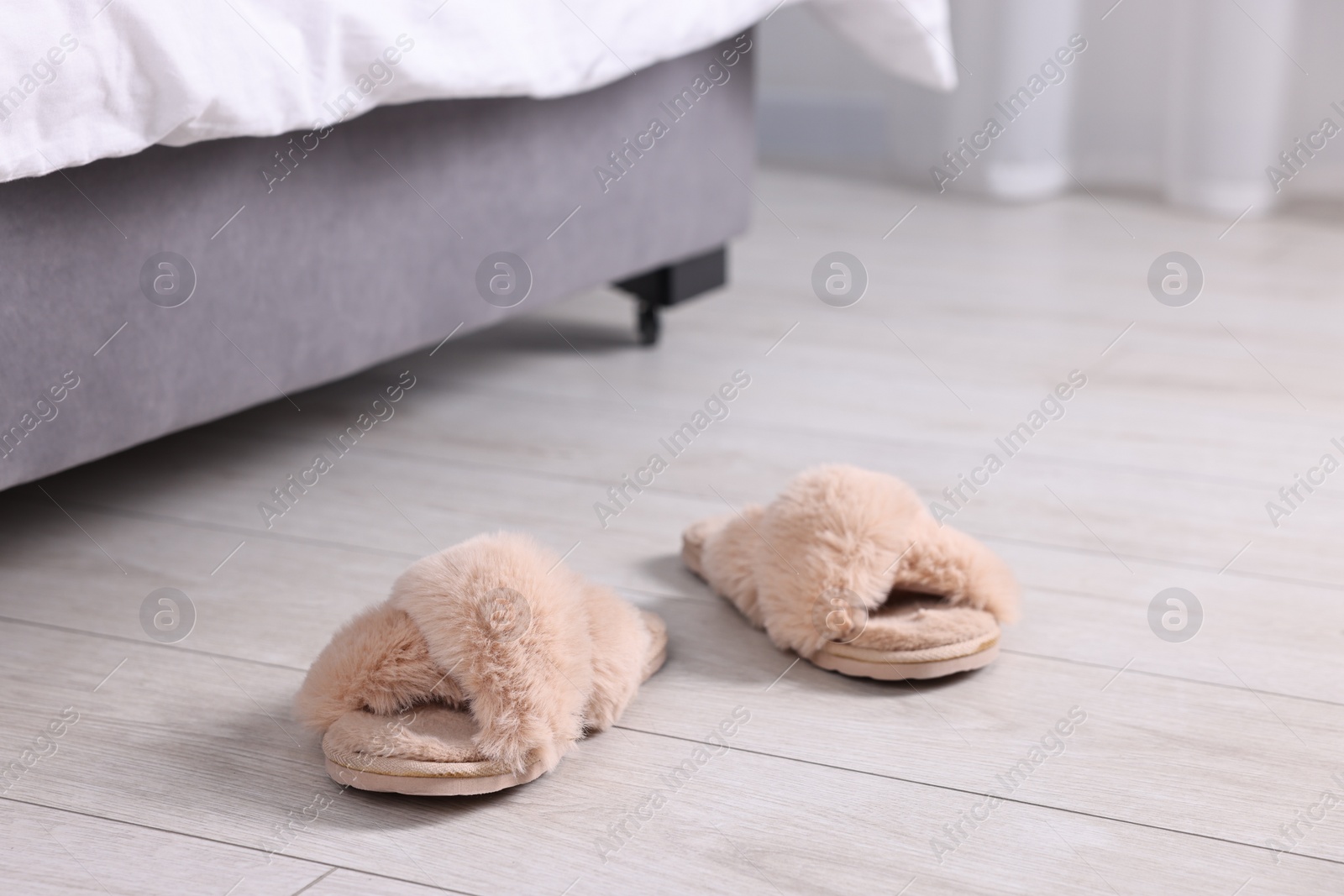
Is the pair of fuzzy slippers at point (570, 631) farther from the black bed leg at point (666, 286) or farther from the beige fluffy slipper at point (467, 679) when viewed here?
the black bed leg at point (666, 286)

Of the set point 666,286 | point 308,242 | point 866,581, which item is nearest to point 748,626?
point 866,581

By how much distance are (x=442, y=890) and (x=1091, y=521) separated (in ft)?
2.40

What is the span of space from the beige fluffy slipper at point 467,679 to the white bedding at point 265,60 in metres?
0.38

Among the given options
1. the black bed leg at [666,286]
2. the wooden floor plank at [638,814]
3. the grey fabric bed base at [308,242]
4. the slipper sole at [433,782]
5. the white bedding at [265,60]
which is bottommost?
the wooden floor plank at [638,814]

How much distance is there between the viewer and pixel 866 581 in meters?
0.90

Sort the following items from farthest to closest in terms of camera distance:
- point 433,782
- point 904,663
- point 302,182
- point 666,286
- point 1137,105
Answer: point 1137,105 → point 666,286 → point 302,182 → point 904,663 → point 433,782

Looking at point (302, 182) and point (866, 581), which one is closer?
point (866, 581)

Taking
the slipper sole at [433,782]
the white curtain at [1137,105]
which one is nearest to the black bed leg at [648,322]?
the slipper sole at [433,782]

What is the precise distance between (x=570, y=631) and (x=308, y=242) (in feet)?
1.74

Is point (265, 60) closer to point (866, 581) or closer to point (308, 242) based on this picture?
point (308, 242)

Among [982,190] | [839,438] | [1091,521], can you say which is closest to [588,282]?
[839,438]

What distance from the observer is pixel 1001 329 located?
1832 millimetres

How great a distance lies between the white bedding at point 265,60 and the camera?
0.82 meters

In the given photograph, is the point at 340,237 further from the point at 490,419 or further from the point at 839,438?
the point at 839,438
